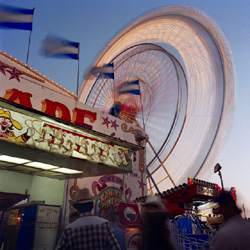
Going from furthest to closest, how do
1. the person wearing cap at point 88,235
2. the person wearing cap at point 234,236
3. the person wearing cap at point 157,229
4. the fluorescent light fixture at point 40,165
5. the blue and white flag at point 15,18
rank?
the blue and white flag at point 15,18, the fluorescent light fixture at point 40,165, the person wearing cap at point 157,229, the person wearing cap at point 88,235, the person wearing cap at point 234,236

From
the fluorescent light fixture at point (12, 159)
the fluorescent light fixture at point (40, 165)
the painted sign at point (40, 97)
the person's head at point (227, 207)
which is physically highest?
the painted sign at point (40, 97)

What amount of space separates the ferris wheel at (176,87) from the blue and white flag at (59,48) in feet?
6.65

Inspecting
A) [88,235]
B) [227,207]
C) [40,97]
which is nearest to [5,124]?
[88,235]

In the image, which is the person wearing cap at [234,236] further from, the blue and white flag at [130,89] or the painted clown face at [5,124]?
the blue and white flag at [130,89]

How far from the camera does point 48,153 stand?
191 inches

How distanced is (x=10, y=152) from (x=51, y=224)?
8.23 ft

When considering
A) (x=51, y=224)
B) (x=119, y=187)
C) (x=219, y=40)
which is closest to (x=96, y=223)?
(x=51, y=224)

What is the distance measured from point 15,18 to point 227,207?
9305 millimetres

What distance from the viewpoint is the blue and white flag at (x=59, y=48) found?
8.70 metres

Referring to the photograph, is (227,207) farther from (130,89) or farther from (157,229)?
(130,89)

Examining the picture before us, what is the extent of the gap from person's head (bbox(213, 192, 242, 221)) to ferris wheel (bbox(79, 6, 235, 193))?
879 centimetres

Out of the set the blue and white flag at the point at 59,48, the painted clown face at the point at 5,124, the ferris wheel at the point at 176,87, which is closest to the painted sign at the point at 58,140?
the painted clown face at the point at 5,124

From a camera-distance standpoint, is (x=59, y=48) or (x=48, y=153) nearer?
(x=48, y=153)

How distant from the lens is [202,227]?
9914mm
